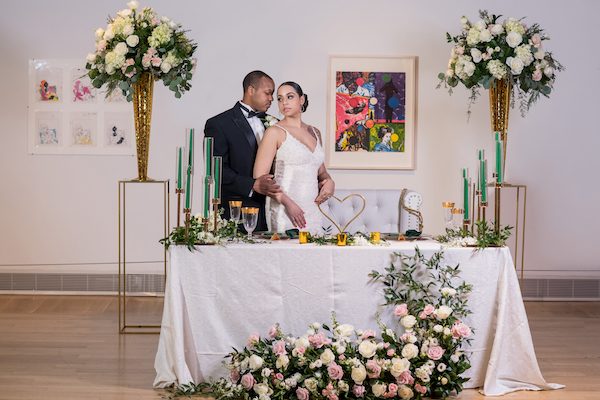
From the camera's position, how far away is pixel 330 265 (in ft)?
8.91

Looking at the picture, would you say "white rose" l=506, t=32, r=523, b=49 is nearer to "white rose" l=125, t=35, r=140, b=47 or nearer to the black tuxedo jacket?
the black tuxedo jacket

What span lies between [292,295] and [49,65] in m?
3.52

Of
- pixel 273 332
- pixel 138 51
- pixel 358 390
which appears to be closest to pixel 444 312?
pixel 358 390

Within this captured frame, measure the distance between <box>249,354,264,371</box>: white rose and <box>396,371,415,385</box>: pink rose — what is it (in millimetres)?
648

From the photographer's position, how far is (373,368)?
2545 mm

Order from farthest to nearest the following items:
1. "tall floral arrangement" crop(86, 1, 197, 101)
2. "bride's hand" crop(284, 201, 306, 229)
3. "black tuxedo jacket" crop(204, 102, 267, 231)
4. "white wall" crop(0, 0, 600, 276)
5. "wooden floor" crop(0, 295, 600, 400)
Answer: "white wall" crop(0, 0, 600, 276) < "black tuxedo jacket" crop(204, 102, 267, 231) < "tall floral arrangement" crop(86, 1, 197, 101) < "bride's hand" crop(284, 201, 306, 229) < "wooden floor" crop(0, 295, 600, 400)

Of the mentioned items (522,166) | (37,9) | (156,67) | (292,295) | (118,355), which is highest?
(37,9)

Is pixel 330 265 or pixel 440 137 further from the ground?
pixel 440 137

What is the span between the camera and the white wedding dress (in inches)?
134

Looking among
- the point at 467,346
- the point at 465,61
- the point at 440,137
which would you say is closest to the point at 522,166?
the point at 440,137

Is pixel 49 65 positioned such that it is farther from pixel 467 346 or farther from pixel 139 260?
pixel 467 346

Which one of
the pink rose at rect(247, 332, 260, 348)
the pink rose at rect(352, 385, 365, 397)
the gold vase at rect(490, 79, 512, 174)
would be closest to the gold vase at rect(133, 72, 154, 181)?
the pink rose at rect(247, 332, 260, 348)

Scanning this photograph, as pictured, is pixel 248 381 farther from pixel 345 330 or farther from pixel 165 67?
pixel 165 67

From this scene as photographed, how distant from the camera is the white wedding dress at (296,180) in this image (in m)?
3.39
